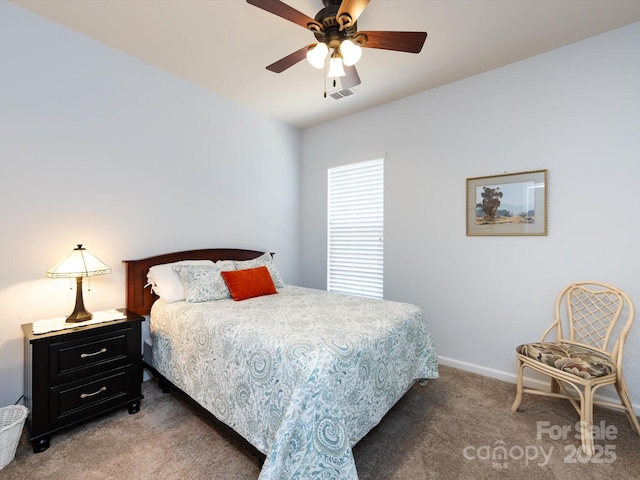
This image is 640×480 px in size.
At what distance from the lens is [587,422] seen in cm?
183

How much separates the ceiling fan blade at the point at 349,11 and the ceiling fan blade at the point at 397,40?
94 mm

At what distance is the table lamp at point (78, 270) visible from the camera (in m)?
2.00

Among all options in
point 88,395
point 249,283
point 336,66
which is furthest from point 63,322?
point 336,66

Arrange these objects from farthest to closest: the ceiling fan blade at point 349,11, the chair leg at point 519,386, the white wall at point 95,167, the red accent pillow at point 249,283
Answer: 1. the red accent pillow at point 249,283
2. the chair leg at point 519,386
3. the white wall at point 95,167
4. the ceiling fan blade at point 349,11

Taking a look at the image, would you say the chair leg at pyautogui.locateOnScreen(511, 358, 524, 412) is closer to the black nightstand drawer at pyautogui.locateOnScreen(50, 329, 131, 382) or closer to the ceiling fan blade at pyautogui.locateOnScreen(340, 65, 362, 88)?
the ceiling fan blade at pyautogui.locateOnScreen(340, 65, 362, 88)

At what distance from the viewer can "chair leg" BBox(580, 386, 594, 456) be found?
1797 mm

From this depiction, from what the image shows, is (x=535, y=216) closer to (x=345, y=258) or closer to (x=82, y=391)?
(x=345, y=258)

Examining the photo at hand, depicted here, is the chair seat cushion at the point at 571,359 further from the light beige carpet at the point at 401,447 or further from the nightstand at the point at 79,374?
the nightstand at the point at 79,374

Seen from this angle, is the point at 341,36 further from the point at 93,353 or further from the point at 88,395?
the point at 88,395

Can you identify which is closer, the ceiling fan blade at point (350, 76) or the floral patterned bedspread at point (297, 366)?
the floral patterned bedspread at point (297, 366)

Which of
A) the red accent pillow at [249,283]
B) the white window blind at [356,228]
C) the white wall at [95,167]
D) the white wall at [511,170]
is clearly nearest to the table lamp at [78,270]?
the white wall at [95,167]

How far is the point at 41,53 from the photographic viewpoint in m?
2.18

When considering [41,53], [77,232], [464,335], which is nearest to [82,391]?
[77,232]

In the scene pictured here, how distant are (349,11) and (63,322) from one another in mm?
2738
